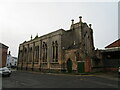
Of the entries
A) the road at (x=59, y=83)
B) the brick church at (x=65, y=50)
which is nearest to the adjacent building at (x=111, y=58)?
the brick church at (x=65, y=50)

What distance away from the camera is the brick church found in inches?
1014

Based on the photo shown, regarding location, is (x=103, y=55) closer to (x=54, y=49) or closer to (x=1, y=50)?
(x=54, y=49)

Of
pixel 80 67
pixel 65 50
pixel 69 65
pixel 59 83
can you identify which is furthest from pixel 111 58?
pixel 59 83

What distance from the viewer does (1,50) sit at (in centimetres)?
3788

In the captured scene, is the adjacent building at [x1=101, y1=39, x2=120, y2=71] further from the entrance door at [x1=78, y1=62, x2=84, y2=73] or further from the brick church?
the entrance door at [x1=78, y1=62, x2=84, y2=73]

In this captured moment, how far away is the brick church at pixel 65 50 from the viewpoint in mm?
25766

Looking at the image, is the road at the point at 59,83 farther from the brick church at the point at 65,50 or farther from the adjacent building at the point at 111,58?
the adjacent building at the point at 111,58

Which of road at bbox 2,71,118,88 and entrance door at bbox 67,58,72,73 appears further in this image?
entrance door at bbox 67,58,72,73

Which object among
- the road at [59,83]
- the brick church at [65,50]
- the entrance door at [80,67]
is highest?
the brick church at [65,50]

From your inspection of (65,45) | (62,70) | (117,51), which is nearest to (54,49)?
(65,45)

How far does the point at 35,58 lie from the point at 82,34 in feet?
48.7

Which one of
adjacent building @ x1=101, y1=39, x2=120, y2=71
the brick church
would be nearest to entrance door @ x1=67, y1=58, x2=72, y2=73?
the brick church

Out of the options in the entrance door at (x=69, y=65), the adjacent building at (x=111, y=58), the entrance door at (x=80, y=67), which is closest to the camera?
the entrance door at (x=80, y=67)

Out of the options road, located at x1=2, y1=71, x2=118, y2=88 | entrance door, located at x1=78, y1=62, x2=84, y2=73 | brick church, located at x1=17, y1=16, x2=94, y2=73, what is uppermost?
brick church, located at x1=17, y1=16, x2=94, y2=73
